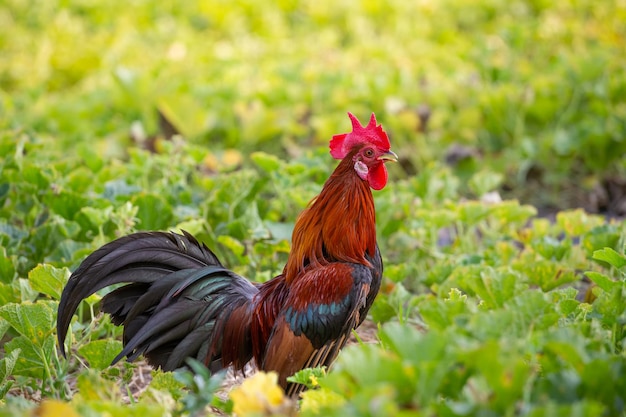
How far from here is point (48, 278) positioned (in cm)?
298

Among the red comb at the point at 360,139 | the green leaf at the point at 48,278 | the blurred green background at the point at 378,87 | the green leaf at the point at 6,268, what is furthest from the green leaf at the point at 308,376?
the blurred green background at the point at 378,87

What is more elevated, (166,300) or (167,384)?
(166,300)

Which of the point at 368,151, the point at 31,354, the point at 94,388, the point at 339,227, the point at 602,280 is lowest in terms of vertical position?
the point at 31,354

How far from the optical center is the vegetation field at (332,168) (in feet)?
6.67

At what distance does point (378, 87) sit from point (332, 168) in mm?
2109

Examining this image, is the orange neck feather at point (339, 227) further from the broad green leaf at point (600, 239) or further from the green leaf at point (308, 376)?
the broad green leaf at point (600, 239)

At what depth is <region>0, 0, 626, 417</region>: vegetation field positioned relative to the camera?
80.0 inches

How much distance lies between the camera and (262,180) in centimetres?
433

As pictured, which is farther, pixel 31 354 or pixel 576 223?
pixel 576 223

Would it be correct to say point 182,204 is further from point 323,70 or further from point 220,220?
point 323,70

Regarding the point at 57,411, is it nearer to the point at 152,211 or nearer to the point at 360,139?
the point at 360,139

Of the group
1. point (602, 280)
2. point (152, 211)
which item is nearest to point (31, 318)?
point (152, 211)

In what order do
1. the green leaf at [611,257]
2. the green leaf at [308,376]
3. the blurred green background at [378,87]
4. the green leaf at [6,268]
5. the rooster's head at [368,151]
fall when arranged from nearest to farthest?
1. the green leaf at [308,376]
2. the green leaf at [611,257]
3. the rooster's head at [368,151]
4. the green leaf at [6,268]
5. the blurred green background at [378,87]

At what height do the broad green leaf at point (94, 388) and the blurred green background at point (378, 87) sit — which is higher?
the blurred green background at point (378, 87)
